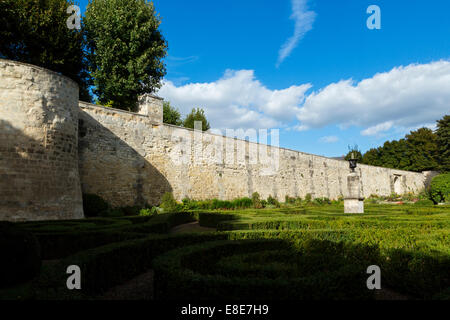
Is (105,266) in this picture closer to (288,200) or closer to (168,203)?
(168,203)

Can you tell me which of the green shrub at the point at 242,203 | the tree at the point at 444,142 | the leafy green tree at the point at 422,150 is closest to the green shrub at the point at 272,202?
the green shrub at the point at 242,203

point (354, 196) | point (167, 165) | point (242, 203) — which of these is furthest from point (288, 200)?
point (354, 196)

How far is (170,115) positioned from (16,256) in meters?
29.0

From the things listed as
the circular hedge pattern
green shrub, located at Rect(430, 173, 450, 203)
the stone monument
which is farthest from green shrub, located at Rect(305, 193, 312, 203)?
the circular hedge pattern

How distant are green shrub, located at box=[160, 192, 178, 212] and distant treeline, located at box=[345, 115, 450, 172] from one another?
1094 inches

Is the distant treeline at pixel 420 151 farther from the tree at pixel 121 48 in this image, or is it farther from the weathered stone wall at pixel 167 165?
the tree at pixel 121 48

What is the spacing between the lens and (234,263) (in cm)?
363

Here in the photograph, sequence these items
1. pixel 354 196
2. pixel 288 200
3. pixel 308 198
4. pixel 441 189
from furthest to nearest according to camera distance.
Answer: pixel 308 198, pixel 288 200, pixel 441 189, pixel 354 196

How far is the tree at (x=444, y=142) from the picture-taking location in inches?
1448

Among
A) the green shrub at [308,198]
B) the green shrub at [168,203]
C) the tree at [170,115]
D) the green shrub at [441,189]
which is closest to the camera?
the green shrub at [168,203]

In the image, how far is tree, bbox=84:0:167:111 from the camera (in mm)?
17969

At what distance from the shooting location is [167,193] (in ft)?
52.6

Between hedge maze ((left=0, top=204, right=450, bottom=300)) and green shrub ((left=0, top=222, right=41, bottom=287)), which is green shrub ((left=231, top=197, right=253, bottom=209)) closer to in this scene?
hedge maze ((left=0, top=204, right=450, bottom=300))

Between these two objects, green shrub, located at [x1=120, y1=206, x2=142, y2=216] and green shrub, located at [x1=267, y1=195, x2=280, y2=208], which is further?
green shrub, located at [x1=267, y1=195, x2=280, y2=208]
